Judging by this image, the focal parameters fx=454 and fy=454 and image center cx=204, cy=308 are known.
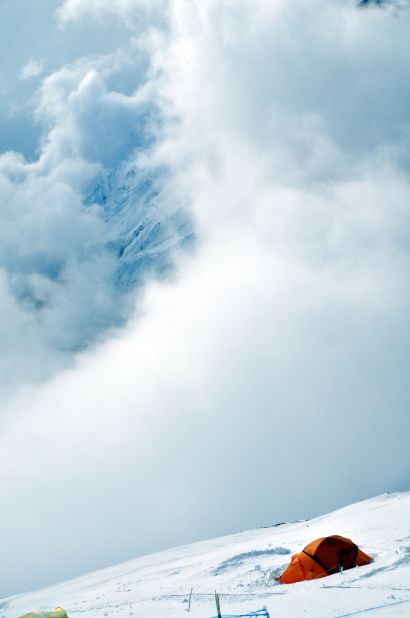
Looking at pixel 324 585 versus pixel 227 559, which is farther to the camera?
pixel 227 559

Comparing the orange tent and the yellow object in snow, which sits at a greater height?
the yellow object in snow

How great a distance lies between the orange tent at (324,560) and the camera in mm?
16625

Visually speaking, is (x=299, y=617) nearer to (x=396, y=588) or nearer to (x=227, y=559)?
(x=396, y=588)

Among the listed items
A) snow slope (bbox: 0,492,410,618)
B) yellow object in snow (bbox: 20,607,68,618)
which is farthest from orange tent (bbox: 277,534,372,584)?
yellow object in snow (bbox: 20,607,68,618)

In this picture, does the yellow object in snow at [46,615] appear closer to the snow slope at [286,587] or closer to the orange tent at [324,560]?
the snow slope at [286,587]

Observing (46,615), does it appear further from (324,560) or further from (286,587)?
(324,560)

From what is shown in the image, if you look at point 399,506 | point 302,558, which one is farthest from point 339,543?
point 399,506

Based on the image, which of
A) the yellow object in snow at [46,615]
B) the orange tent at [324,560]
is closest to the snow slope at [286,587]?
the orange tent at [324,560]

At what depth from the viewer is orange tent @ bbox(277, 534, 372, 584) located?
1662cm

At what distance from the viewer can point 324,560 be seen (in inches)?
664

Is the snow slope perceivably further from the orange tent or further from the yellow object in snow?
the yellow object in snow

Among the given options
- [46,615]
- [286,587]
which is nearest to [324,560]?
[286,587]

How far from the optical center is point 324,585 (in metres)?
13.4

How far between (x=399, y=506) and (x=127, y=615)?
68.0 ft
